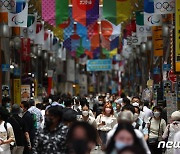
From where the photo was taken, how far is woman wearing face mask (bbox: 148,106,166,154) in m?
14.1

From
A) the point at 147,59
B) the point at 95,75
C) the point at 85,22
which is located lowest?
the point at 95,75

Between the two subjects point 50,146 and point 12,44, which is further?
point 12,44

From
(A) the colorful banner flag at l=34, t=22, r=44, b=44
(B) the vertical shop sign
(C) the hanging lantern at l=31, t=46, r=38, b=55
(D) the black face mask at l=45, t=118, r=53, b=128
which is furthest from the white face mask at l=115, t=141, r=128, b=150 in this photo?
(C) the hanging lantern at l=31, t=46, r=38, b=55

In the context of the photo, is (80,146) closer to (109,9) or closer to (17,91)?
(109,9)

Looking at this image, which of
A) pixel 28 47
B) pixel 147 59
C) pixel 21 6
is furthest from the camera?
pixel 147 59

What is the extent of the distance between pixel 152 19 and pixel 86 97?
1039cm

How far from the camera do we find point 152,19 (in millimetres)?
25094

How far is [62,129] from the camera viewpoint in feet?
29.5

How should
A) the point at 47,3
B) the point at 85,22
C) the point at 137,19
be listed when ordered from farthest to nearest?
the point at 137,19
the point at 85,22
the point at 47,3

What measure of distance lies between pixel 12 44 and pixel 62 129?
25909 mm

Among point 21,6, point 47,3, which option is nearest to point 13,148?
point 21,6

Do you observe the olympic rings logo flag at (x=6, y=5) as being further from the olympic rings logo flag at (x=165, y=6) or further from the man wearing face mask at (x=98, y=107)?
the olympic rings logo flag at (x=165, y=6)

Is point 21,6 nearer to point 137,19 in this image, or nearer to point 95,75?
point 137,19

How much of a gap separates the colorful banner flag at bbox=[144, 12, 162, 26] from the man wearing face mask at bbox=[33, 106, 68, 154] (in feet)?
49.3
